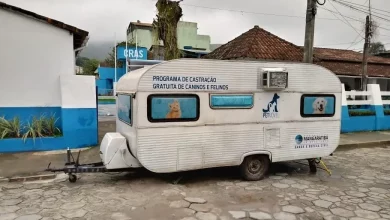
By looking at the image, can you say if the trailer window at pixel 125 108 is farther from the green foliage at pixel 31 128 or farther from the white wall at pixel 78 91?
the green foliage at pixel 31 128

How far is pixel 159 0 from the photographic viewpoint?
9891mm

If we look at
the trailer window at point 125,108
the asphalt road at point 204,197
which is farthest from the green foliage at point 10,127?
the trailer window at point 125,108

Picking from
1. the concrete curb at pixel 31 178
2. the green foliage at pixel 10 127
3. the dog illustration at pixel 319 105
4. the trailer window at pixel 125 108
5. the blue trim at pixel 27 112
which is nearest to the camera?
the trailer window at pixel 125 108

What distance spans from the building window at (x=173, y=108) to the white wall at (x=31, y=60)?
5001 mm

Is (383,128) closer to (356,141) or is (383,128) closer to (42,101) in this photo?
(356,141)

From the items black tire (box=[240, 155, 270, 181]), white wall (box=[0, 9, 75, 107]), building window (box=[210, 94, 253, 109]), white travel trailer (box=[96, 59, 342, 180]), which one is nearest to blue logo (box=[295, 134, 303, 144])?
white travel trailer (box=[96, 59, 342, 180])

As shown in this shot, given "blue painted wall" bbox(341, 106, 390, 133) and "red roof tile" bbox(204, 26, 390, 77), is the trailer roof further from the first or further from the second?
"red roof tile" bbox(204, 26, 390, 77)

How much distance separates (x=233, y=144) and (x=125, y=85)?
2508 mm

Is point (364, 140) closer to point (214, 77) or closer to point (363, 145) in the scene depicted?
point (363, 145)

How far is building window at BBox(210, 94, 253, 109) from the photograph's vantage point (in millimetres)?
5855

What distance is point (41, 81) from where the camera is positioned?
8898 millimetres

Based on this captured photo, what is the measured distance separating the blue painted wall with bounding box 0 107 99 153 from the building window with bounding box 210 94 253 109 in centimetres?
447

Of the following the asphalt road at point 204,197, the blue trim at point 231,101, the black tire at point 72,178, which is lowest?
the asphalt road at point 204,197

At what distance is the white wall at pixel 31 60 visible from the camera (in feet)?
28.1
